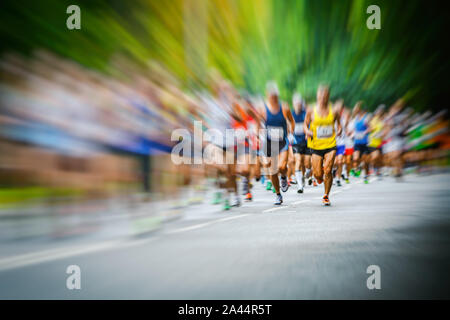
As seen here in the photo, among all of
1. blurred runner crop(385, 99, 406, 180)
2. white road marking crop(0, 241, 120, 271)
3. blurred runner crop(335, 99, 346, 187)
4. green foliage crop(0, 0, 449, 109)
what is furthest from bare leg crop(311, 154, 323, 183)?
white road marking crop(0, 241, 120, 271)

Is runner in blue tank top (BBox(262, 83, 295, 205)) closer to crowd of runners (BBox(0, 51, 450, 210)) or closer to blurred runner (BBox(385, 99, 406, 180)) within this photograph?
crowd of runners (BBox(0, 51, 450, 210))

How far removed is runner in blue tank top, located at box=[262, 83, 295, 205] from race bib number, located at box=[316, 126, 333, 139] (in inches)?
12.8

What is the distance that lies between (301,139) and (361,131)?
1.11m

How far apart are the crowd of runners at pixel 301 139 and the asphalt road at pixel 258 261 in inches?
40.2

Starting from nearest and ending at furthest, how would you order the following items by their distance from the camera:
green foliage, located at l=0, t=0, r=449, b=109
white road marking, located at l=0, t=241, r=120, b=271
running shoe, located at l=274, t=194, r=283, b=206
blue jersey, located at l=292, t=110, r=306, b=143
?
white road marking, located at l=0, t=241, r=120, b=271
green foliage, located at l=0, t=0, r=449, b=109
blue jersey, located at l=292, t=110, r=306, b=143
running shoe, located at l=274, t=194, r=283, b=206

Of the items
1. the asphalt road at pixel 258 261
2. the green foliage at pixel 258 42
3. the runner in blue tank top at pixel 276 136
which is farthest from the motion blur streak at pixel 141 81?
the asphalt road at pixel 258 261

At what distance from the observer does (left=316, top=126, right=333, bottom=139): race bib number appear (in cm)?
474

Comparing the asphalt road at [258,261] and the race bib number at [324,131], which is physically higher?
the race bib number at [324,131]

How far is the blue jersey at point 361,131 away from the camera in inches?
167

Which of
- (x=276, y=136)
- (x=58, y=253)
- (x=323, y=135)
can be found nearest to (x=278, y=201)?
(x=276, y=136)

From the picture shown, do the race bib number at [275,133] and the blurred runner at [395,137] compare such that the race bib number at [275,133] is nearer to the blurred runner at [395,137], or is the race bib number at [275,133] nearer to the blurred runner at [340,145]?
the blurred runner at [340,145]

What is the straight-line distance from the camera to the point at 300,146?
570 cm
